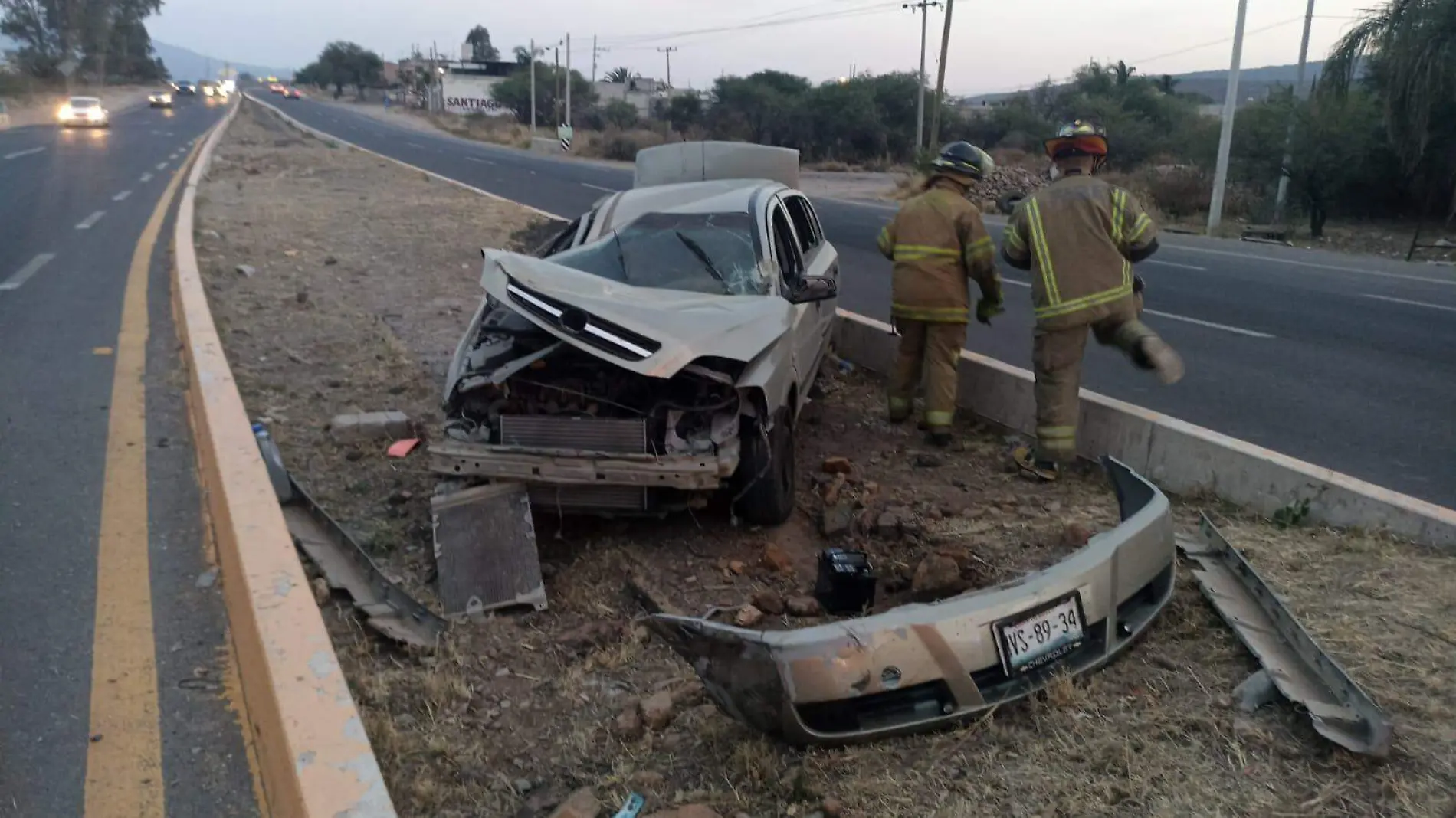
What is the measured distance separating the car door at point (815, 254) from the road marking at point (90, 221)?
11.9m

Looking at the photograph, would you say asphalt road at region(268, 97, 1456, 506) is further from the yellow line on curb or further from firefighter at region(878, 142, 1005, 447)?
the yellow line on curb

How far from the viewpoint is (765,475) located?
17.0 feet

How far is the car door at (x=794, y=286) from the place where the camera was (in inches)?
231

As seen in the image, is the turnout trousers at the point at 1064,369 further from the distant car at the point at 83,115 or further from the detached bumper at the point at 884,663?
the distant car at the point at 83,115

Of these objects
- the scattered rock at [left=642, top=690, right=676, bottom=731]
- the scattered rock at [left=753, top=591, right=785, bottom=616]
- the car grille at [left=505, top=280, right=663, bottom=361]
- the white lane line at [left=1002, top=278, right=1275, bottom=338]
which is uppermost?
the car grille at [left=505, top=280, right=663, bottom=361]

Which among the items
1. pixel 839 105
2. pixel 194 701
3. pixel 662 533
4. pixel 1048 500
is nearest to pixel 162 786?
pixel 194 701

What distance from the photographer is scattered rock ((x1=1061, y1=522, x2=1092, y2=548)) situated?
195 inches

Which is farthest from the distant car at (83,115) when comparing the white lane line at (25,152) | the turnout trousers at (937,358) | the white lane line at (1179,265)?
the turnout trousers at (937,358)

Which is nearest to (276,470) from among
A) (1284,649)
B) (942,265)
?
(942,265)

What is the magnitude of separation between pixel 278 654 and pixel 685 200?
13.7 ft

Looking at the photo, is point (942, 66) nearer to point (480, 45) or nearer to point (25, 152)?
point (25, 152)

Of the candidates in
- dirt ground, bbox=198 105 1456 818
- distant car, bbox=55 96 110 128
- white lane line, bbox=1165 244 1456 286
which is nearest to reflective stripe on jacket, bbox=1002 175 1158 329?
dirt ground, bbox=198 105 1456 818

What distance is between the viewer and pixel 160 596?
4332 mm

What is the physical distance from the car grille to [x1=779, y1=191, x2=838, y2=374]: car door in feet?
6.74
